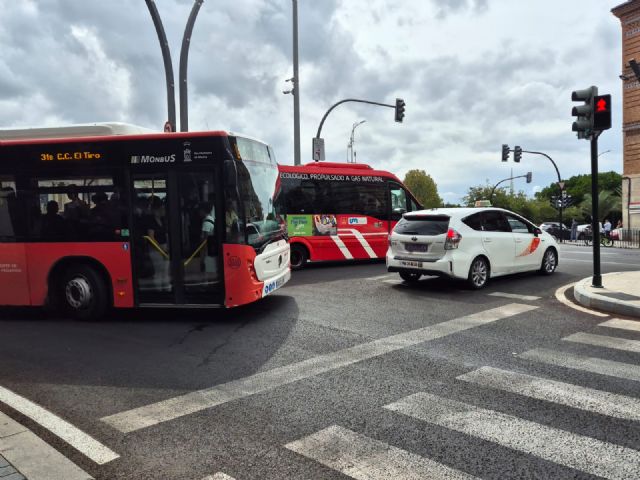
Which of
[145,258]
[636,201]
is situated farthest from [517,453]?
[636,201]

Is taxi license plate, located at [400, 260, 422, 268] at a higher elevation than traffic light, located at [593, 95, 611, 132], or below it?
below

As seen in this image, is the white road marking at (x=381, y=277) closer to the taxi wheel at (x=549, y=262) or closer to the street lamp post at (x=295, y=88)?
the taxi wheel at (x=549, y=262)

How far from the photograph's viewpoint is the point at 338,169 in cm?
1545

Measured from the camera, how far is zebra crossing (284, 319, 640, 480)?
10.5ft

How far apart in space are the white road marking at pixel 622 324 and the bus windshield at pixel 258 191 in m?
4.91

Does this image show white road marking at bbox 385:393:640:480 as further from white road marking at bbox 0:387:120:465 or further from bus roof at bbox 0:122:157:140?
bus roof at bbox 0:122:157:140

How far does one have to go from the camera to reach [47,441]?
370 centimetres

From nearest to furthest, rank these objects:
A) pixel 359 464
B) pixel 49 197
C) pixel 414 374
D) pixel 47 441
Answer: pixel 359 464 < pixel 47 441 < pixel 414 374 < pixel 49 197

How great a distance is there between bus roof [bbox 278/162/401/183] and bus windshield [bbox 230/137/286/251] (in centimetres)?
582

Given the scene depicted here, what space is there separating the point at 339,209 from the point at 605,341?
31.5 feet

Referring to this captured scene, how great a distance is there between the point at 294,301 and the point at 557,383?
515cm

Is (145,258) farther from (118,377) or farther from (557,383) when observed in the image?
(557,383)

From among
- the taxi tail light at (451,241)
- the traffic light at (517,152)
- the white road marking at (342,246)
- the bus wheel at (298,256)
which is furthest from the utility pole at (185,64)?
the traffic light at (517,152)

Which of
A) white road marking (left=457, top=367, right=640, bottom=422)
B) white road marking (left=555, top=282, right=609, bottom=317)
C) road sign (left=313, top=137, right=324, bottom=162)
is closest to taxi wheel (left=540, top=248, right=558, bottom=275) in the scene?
white road marking (left=555, top=282, right=609, bottom=317)
